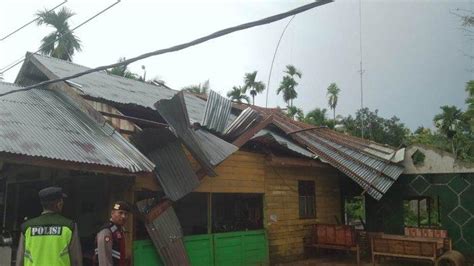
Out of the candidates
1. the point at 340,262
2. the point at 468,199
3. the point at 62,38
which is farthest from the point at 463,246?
the point at 62,38

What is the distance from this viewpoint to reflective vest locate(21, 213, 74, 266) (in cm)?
386

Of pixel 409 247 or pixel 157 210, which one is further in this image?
pixel 409 247

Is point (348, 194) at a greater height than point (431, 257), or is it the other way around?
point (348, 194)

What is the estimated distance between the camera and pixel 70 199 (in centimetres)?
941

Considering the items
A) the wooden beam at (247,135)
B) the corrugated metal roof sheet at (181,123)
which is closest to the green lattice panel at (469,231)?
the wooden beam at (247,135)

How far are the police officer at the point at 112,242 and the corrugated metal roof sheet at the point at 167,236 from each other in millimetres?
3083

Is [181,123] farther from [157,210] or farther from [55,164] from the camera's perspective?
[55,164]

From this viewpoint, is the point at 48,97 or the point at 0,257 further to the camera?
the point at 48,97

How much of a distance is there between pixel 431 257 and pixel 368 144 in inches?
207

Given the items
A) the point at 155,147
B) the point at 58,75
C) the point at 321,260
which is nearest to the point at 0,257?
the point at 155,147

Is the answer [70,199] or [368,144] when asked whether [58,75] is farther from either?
[368,144]

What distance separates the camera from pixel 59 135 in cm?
746

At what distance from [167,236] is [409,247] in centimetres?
638

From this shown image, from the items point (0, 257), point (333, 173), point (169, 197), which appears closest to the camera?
point (0, 257)
